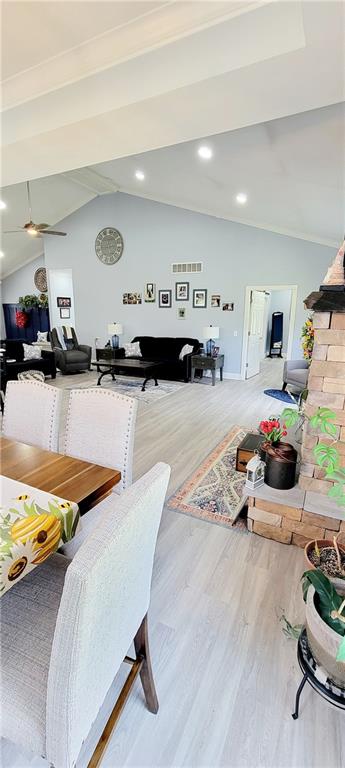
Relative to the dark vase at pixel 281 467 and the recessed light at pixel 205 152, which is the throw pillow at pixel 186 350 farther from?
the dark vase at pixel 281 467

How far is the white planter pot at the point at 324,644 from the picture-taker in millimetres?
1077

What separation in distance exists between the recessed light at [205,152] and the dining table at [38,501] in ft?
11.5

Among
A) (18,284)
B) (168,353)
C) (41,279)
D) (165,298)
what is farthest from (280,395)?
(18,284)

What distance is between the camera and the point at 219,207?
5926mm

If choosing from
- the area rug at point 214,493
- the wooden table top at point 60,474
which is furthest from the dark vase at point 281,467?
the wooden table top at point 60,474

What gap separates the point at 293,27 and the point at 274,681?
3084 millimetres

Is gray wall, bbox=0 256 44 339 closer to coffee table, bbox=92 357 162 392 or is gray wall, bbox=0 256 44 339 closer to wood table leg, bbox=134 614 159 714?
coffee table, bbox=92 357 162 392

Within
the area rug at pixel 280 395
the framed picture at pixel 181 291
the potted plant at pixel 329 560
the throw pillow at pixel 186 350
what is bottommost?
the area rug at pixel 280 395

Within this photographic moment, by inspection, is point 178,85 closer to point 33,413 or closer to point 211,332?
point 33,413

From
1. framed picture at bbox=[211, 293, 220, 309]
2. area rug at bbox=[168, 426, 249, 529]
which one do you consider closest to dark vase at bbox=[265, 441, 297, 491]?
area rug at bbox=[168, 426, 249, 529]

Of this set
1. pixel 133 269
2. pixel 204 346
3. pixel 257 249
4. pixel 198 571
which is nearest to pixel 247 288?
pixel 257 249

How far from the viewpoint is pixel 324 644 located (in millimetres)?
1104

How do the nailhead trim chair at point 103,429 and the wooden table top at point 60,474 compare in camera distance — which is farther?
the nailhead trim chair at point 103,429

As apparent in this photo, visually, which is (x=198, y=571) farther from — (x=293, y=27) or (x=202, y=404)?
(x=202, y=404)
